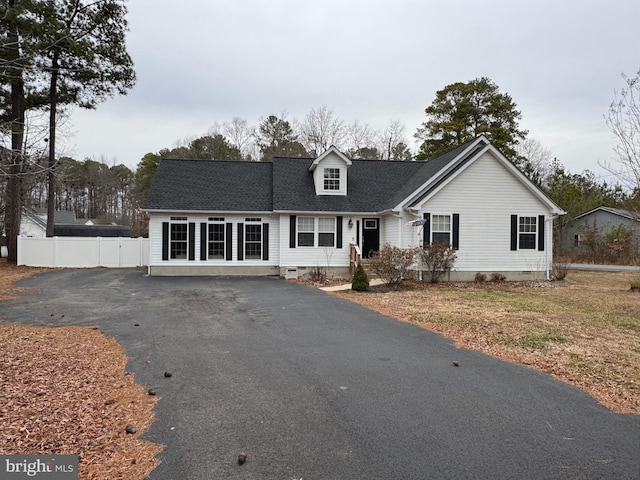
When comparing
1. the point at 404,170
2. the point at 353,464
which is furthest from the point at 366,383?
the point at 404,170

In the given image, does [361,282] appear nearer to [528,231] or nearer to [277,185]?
[277,185]

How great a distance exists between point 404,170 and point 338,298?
11317mm

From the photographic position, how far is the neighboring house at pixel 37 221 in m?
36.6

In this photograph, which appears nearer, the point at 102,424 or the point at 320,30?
the point at 102,424

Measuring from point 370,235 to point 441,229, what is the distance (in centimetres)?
377

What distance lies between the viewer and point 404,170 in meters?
21.4

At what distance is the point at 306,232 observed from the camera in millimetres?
18406

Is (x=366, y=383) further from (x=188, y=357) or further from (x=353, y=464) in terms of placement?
(x=188, y=357)

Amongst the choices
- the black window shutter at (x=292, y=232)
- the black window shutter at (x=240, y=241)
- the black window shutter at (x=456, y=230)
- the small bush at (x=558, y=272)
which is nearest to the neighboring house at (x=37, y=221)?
the black window shutter at (x=240, y=241)

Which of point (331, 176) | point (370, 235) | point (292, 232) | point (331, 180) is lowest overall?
point (370, 235)

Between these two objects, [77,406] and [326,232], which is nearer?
[77,406]

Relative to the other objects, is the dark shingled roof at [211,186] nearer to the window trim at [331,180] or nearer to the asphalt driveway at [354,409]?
the window trim at [331,180]

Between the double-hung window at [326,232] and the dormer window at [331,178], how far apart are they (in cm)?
186

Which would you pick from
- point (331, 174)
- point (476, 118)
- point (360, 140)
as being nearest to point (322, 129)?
point (360, 140)
